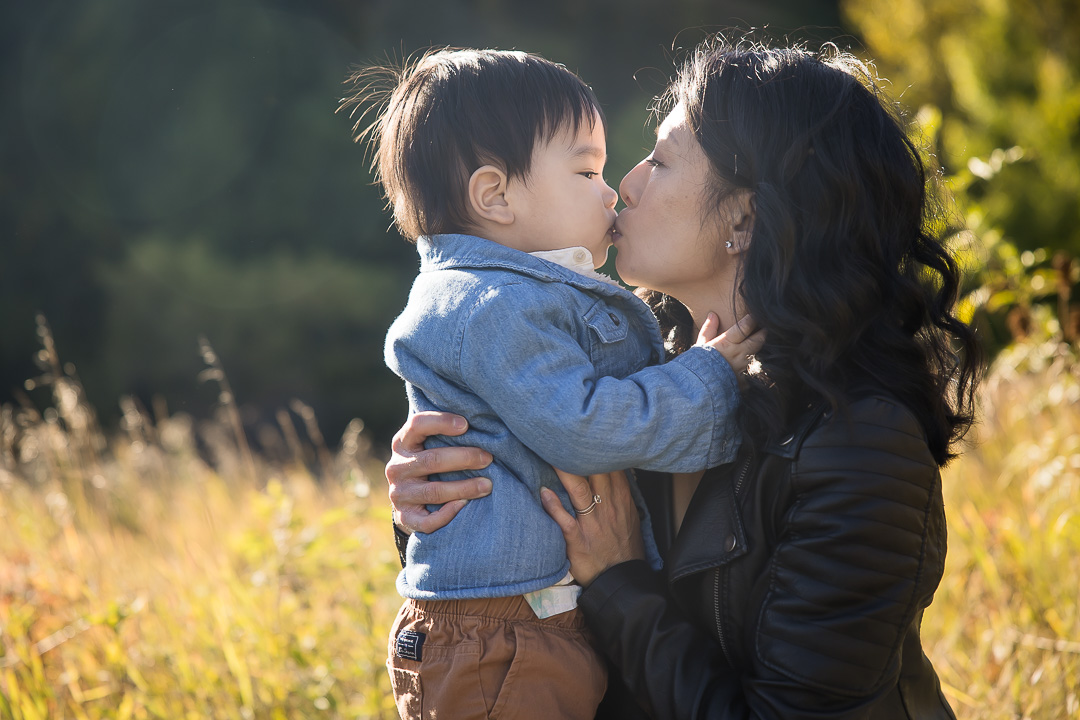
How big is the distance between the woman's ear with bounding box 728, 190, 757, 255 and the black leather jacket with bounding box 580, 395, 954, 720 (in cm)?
44

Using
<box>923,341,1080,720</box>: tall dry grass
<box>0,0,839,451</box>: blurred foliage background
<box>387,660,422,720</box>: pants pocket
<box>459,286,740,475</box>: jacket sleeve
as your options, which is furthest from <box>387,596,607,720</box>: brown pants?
<box>0,0,839,451</box>: blurred foliage background

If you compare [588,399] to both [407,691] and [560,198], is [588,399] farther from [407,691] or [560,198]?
[407,691]

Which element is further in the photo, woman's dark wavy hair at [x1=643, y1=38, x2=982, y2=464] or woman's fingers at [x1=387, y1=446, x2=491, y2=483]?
woman's fingers at [x1=387, y1=446, x2=491, y2=483]

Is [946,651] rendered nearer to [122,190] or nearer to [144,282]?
[144,282]

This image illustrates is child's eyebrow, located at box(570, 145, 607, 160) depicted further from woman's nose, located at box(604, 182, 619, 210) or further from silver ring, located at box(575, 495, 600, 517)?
silver ring, located at box(575, 495, 600, 517)

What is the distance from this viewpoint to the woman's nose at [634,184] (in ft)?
6.12

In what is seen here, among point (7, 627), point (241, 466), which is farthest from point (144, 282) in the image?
point (7, 627)

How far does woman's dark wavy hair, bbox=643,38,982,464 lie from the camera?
1485 mm

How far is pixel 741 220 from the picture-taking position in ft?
5.64

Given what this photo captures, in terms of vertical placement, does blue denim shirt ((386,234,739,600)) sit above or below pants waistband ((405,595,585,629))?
above

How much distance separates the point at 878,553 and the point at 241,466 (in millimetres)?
4689

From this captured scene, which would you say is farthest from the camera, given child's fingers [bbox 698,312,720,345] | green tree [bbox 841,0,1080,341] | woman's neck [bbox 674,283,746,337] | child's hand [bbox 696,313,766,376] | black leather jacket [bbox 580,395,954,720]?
green tree [bbox 841,0,1080,341]

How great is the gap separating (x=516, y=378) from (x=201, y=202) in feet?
37.7

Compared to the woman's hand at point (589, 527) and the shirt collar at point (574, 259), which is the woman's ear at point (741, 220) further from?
the woman's hand at point (589, 527)
